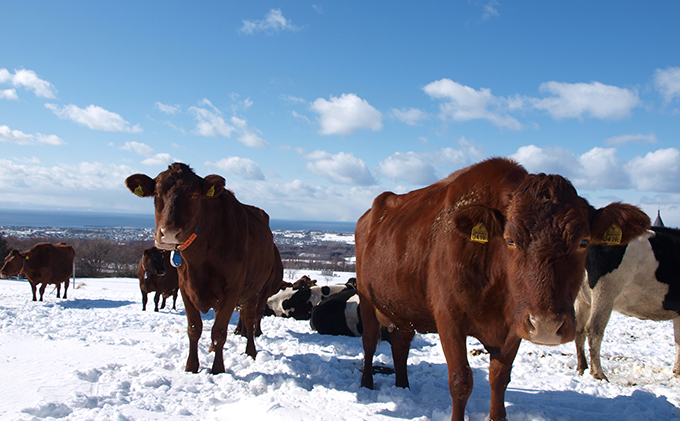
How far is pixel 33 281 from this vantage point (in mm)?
14391

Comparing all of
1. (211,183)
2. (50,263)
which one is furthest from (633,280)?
(50,263)

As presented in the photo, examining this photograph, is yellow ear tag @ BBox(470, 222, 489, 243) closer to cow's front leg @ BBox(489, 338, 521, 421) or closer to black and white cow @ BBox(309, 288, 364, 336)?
cow's front leg @ BBox(489, 338, 521, 421)

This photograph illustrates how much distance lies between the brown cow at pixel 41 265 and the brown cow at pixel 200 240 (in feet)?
41.0

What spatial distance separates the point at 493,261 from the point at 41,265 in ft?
55.3

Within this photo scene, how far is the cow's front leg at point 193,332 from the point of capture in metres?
5.09

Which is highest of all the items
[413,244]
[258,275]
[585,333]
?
[413,244]

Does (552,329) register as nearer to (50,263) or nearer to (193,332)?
(193,332)

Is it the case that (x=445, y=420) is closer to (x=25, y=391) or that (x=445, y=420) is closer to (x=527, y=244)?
(x=527, y=244)

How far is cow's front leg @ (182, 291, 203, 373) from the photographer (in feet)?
16.7

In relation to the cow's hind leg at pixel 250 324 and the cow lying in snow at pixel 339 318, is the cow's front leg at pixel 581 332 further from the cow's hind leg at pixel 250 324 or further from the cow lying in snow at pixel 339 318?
the cow's hind leg at pixel 250 324

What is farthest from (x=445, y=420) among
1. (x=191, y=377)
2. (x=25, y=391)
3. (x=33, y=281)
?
(x=33, y=281)

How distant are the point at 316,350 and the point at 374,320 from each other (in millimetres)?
2199

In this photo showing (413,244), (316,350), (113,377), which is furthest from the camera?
(316,350)

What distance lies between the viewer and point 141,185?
5160mm
